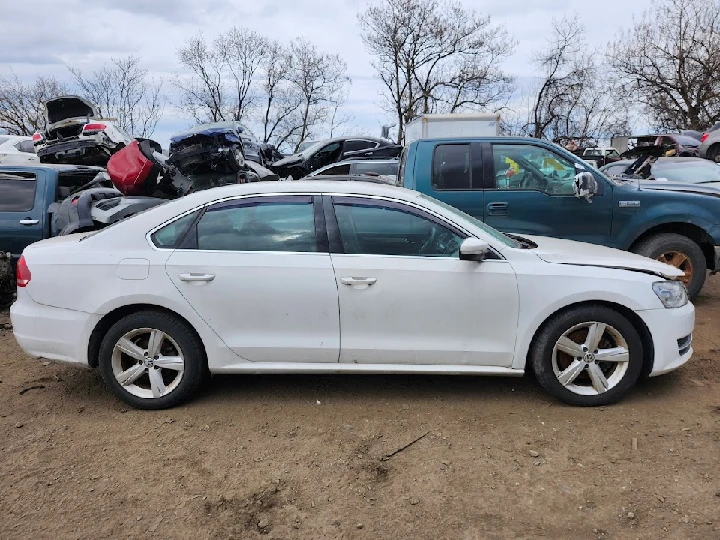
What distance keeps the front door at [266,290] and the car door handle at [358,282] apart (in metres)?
0.08

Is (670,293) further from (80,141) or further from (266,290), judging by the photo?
(80,141)

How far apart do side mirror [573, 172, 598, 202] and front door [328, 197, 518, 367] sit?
107 inches

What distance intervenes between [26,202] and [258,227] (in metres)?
4.63

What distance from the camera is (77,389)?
4.36 meters

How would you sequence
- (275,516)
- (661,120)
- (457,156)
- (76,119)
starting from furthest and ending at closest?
(661,120) → (76,119) → (457,156) → (275,516)

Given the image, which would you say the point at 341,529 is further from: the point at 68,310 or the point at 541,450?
the point at 68,310

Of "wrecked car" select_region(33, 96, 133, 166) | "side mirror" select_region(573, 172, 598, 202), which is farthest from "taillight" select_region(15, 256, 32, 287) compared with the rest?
"wrecked car" select_region(33, 96, 133, 166)

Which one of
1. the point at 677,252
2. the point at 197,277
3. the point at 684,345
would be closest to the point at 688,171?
the point at 677,252

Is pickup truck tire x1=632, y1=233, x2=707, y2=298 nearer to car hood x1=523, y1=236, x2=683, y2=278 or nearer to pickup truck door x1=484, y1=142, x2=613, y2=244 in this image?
pickup truck door x1=484, y1=142, x2=613, y2=244

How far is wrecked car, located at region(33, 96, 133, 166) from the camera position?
12.6 meters

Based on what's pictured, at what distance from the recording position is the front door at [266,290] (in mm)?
3723

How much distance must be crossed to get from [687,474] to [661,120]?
120 feet

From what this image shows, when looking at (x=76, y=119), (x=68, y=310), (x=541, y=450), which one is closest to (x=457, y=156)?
(x=541, y=450)

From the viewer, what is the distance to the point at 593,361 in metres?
3.76
